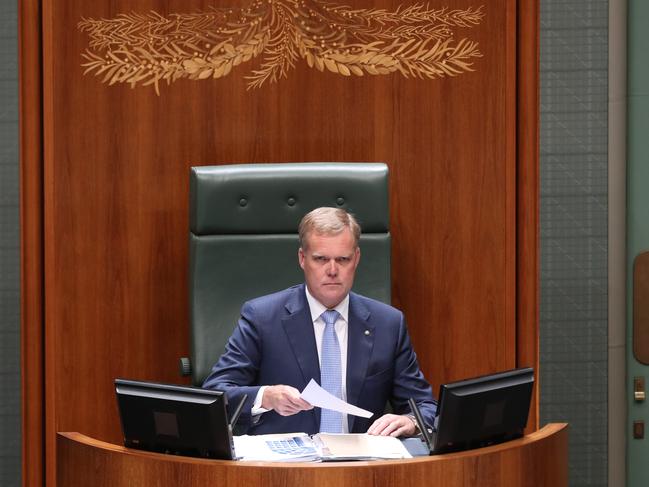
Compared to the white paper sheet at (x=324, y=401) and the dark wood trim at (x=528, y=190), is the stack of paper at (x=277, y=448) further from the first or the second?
the dark wood trim at (x=528, y=190)

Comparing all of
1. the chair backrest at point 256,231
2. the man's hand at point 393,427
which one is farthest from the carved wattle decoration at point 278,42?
the man's hand at point 393,427

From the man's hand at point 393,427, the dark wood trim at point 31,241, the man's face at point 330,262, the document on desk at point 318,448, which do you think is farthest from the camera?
the dark wood trim at point 31,241

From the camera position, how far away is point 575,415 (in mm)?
3662

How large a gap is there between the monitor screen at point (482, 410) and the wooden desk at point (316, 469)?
0.10ft

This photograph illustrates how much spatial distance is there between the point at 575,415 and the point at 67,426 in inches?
67.7

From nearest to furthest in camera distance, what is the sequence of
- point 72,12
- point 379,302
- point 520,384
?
point 520,384, point 379,302, point 72,12

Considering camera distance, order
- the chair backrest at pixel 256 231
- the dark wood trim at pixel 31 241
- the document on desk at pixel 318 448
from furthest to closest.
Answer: the dark wood trim at pixel 31 241, the chair backrest at pixel 256 231, the document on desk at pixel 318 448

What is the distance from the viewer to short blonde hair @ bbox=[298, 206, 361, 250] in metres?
2.90

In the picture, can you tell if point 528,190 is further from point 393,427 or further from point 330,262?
point 393,427

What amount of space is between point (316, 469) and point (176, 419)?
1.02ft

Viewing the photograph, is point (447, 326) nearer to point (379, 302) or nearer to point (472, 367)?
point (472, 367)

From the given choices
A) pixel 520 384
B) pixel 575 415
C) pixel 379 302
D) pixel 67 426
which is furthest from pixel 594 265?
pixel 67 426

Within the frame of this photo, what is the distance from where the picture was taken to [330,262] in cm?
290

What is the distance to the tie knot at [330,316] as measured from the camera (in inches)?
118
